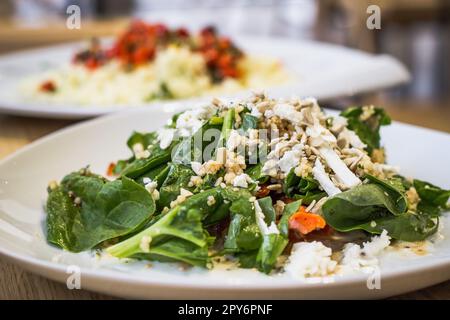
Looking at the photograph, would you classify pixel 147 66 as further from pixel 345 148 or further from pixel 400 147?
pixel 345 148

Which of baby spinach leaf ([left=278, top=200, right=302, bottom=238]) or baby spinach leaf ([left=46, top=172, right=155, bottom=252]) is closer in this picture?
baby spinach leaf ([left=278, top=200, right=302, bottom=238])

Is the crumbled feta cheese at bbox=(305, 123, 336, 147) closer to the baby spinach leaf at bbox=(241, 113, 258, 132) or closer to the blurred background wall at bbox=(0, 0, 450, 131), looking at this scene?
the baby spinach leaf at bbox=(241, 113, 258, 132)

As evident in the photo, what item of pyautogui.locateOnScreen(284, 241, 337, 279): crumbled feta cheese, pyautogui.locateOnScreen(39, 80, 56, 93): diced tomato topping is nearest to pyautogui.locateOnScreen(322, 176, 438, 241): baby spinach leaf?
pyautogui.locateOnScreen(284, 241, 337, 279): crumbled feta cheese

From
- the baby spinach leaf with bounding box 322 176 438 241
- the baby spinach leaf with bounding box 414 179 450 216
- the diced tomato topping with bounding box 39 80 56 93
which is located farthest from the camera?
the diced tomato topping with bounding box 39 80 56 93

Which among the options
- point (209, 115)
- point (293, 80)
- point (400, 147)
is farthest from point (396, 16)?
point (209, 115)

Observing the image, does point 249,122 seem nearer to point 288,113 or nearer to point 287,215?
point 288,113

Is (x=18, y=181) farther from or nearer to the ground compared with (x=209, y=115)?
nearer to the ground
